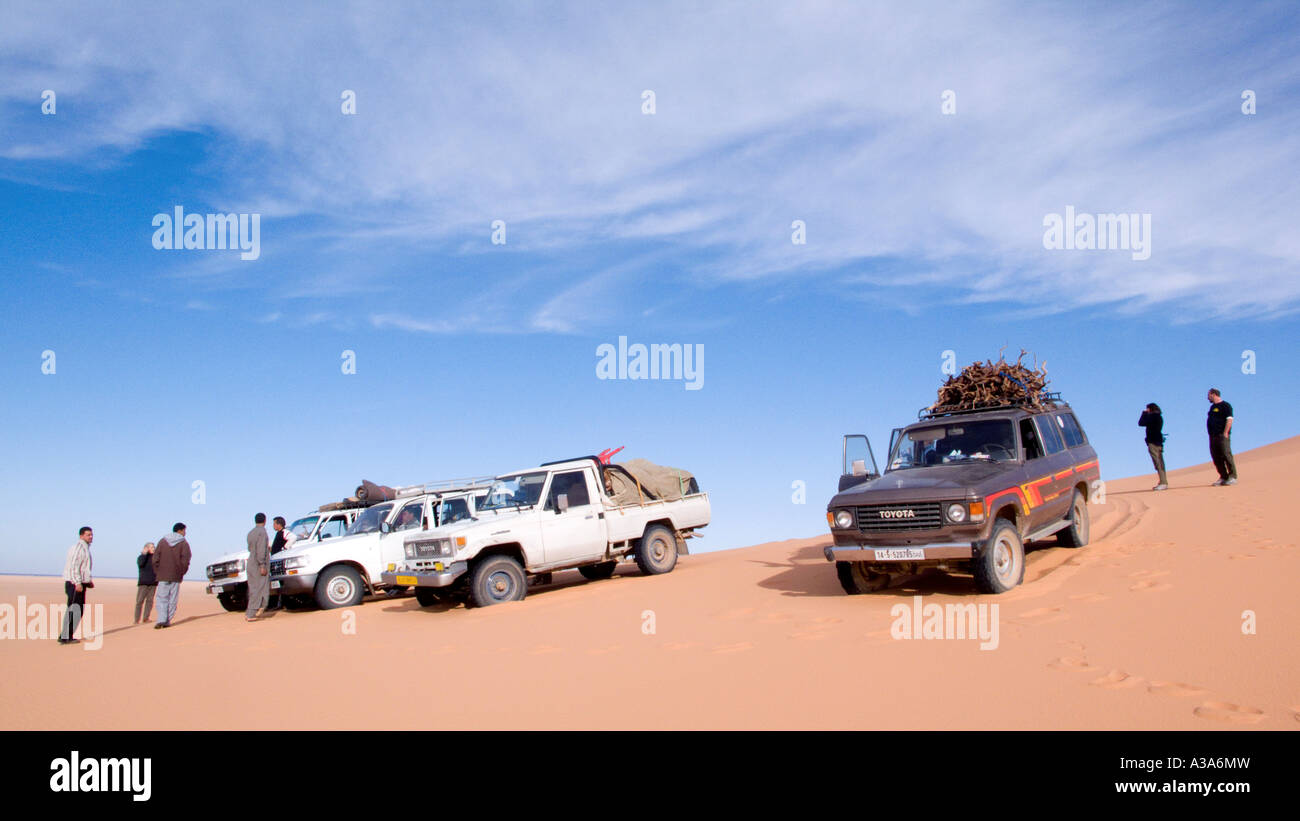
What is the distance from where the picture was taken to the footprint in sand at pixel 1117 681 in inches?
215

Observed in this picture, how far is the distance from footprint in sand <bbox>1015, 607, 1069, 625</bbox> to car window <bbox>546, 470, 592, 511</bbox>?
771cm

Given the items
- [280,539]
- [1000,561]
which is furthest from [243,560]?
[1000,561]

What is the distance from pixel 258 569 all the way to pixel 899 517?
11.4 meters

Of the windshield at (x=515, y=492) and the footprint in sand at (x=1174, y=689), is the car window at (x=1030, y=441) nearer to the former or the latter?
the footprint in sand at (x=1174, y=689)

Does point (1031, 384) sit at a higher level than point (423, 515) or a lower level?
higher

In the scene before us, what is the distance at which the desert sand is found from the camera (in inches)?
213

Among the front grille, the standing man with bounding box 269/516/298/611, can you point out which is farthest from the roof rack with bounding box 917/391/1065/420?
the standing man with bounding box 269/516/298/611

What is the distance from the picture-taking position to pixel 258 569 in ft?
47.5

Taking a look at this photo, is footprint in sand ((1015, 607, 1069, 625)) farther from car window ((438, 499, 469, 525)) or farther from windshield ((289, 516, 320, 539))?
windshield ((289, 516, 320, 539))

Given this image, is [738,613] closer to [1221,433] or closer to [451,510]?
[451,510]

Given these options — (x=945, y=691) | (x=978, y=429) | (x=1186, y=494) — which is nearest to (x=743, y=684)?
(x=945, y=691)

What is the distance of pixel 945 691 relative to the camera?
5660mm
